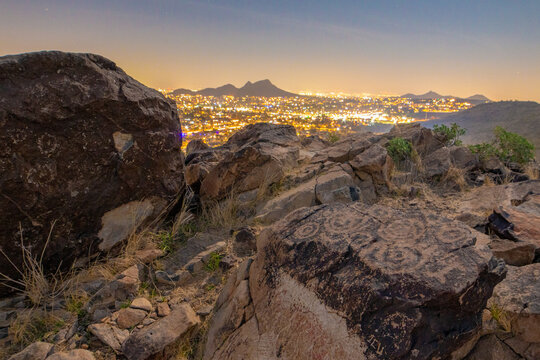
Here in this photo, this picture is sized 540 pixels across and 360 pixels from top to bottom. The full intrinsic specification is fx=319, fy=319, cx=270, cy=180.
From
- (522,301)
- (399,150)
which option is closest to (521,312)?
(522,301)

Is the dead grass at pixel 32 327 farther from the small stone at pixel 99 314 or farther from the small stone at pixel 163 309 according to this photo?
the small stone at pixel 163 309

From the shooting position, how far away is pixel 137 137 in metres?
4.59

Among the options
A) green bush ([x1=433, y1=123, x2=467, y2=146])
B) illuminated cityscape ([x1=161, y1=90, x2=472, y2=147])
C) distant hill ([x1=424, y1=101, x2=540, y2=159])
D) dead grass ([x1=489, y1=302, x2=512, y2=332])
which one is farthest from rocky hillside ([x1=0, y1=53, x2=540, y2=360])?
distant hill ([x1=424, y1=101, x2=540, y2=159])

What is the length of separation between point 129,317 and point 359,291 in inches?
95.1

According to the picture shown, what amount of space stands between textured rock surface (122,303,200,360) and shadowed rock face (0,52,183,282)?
181 centimetres

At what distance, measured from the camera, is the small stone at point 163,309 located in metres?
3.47

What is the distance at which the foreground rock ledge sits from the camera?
223 cm

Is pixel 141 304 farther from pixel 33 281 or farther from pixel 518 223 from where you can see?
pixel 518 223

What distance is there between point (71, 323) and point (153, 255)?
1.25 m

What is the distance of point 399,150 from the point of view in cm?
771

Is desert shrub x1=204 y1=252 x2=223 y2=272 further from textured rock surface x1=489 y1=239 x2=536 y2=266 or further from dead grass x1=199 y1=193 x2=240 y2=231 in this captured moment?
textured rock surface x1=489 y1=239 x2=536 y2=266

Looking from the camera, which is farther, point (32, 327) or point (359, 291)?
point (32, 327)

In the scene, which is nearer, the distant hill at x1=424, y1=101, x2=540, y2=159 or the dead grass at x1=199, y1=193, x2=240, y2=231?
the dead grass at x1=199, y1=193, x2=240, y2=231

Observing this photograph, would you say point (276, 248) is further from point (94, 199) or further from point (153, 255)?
point (94, 199)
